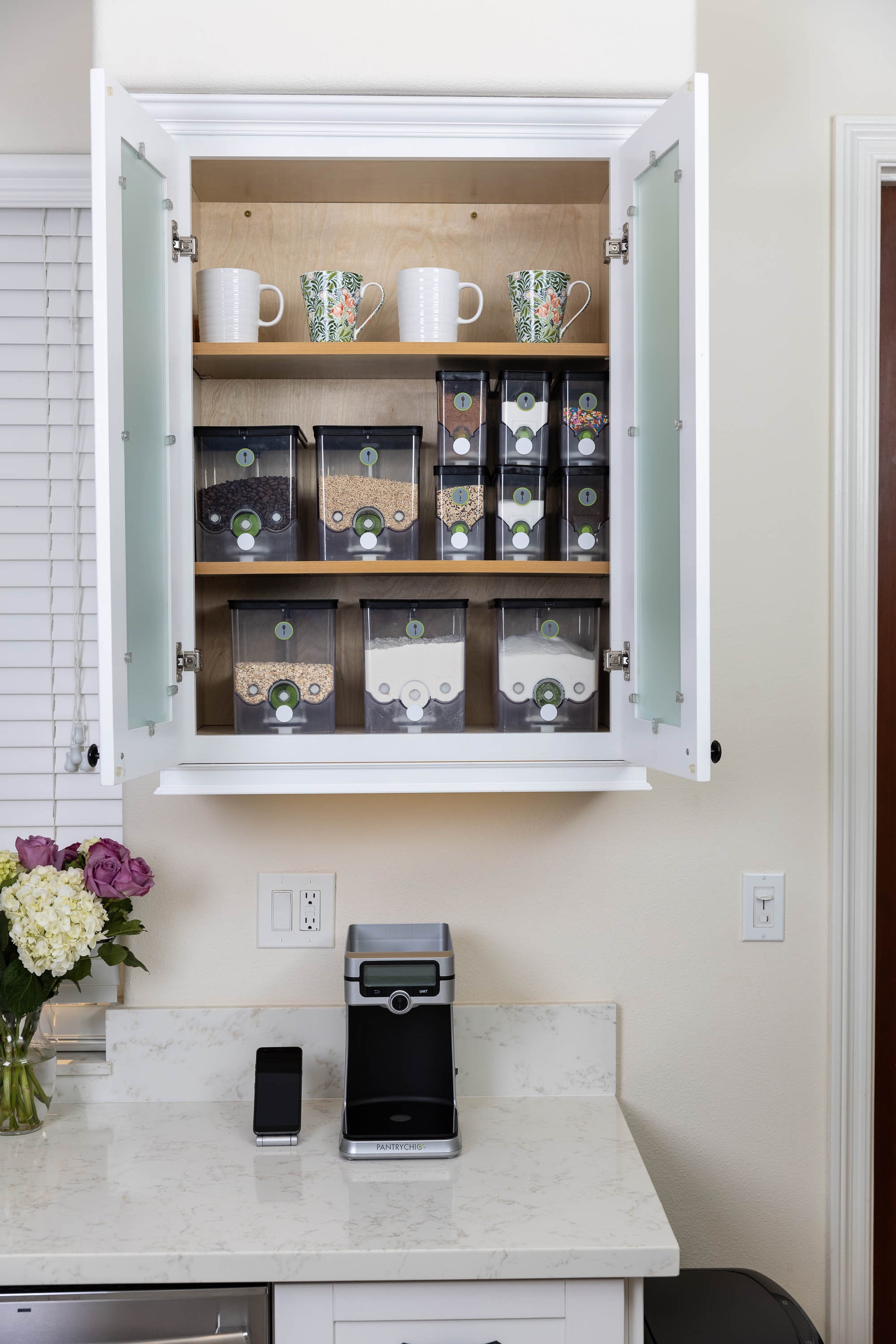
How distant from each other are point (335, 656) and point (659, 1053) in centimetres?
86

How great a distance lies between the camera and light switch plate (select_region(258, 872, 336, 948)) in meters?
1.66

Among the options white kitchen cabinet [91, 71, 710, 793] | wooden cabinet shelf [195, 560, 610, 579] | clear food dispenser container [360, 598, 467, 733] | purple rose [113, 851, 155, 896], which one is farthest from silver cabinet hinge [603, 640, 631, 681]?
purple rose [113, 851, 155, 896]

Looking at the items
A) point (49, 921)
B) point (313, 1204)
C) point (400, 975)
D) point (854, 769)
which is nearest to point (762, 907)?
point (854, 769)

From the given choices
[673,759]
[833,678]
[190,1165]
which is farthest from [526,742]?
[190,1165]

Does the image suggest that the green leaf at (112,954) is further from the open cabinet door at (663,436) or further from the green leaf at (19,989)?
the open cabinet door at (663,436)

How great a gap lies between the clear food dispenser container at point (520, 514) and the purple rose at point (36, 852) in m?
0.82

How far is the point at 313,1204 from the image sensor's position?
1.28m

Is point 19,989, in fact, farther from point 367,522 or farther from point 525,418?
point 525,418

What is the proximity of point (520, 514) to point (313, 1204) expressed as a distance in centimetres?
99

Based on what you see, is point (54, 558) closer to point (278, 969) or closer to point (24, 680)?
point (24, 680)

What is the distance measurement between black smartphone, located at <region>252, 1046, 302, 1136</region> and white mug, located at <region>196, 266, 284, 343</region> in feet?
3.51

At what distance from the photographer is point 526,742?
4.83ft

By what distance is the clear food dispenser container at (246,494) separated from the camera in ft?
4.84

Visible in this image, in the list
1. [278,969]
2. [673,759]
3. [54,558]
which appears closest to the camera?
[673,759]
